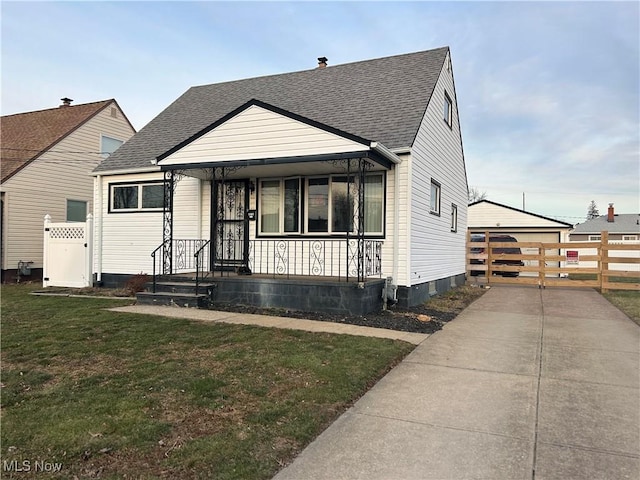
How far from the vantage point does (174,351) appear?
5.68m

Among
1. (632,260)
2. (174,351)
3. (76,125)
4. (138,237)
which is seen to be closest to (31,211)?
(76,125)

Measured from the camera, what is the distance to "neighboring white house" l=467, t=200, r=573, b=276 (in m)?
24.4

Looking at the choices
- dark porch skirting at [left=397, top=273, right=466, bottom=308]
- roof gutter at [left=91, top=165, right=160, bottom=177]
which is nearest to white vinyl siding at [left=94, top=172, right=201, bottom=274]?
roof gutter at [left=91, top=165, right=160, bottom=177]

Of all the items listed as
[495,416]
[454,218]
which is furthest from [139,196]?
[495,416]

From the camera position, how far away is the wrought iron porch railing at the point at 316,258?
9547 mm

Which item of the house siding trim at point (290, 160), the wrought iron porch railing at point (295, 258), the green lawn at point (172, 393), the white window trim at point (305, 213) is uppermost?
the house siding trim at point (290, 160)

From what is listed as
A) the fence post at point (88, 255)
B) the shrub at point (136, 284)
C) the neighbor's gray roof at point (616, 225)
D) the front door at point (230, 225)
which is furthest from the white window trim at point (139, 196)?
the neighbor's gray roof at point (616, 225)

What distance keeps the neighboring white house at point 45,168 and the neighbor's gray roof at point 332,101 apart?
3.23m

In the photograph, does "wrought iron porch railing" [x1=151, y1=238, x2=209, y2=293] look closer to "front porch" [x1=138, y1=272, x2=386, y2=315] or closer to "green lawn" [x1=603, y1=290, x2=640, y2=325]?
"front porch" [x1=138, y1=272, x2=386, y2=315]

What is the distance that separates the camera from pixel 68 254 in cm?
1343

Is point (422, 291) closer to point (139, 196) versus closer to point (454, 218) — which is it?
point (454, 218)

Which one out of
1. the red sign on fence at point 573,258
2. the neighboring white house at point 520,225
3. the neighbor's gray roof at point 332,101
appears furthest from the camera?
the neighboring white house at point 520,225

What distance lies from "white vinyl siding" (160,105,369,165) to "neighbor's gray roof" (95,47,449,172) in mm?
1544

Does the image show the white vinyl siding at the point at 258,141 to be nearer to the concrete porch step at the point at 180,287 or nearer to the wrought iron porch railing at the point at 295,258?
the wrought iron porch railing at the point at 295,258
